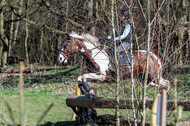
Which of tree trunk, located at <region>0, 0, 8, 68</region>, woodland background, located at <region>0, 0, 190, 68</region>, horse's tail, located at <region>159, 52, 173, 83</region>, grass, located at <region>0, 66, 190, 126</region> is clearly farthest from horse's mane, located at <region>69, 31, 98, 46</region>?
tree trunk, located at <region>0, 0, 8, 68</region>

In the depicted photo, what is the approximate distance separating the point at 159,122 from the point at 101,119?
20.9ft

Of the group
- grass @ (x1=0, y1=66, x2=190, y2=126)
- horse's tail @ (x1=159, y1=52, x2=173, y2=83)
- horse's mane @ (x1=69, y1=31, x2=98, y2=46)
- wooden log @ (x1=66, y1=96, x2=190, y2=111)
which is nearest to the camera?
horse's tail @ (x1=159, y1=52, x2=173, y2=83)

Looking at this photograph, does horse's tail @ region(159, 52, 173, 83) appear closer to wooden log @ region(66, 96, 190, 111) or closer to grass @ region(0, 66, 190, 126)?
grass @ region(0, 66, 190, 126)

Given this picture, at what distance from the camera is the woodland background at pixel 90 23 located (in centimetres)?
442

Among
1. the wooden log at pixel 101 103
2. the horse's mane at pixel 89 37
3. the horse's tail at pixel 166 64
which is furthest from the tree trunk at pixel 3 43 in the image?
the horse's tail at pixel 166 64

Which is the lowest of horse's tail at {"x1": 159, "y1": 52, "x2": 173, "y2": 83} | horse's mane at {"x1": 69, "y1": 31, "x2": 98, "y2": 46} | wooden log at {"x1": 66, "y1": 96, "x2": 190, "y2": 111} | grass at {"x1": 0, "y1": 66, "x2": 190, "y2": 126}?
grass at {"x1": 0, "y1": 66, "x2": 190, "y2": 126}

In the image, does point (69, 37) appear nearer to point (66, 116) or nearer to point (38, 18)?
point (66, 116)

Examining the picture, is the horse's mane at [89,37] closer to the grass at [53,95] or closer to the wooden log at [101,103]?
the grass at [53,95]

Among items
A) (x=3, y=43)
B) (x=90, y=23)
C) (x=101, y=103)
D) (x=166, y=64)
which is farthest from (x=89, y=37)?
(x=3, y=43)

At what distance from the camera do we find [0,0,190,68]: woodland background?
14.5 ft

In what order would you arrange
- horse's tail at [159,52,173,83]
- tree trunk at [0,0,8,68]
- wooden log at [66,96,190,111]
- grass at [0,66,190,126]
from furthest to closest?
tree trunk at [0,0,8,68] → grass at [0,66,190,126] → wooden log at [66,96,190,111] → horse's tail at [159,52,173,83]

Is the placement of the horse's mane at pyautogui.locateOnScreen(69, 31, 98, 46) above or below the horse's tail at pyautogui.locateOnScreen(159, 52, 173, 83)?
above

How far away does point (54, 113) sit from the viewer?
965cm

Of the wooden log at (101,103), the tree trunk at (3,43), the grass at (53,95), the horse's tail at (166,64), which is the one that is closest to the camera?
the horse's tail at (166,64)
